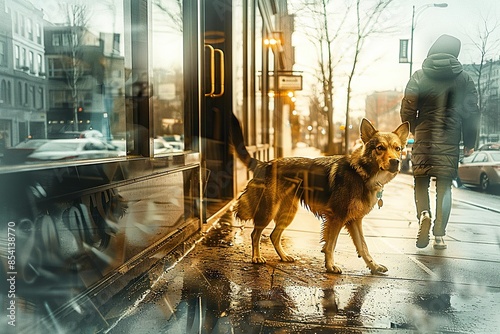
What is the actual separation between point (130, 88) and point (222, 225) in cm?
250

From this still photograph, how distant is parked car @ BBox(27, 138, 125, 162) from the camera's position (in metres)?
3.26

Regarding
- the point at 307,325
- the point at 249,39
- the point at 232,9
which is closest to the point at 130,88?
the point at 307,325

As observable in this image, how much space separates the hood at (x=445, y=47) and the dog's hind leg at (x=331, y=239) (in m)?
1.55

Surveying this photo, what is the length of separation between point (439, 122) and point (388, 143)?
1.84ft

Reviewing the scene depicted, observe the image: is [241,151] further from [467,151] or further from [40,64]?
[40,64]

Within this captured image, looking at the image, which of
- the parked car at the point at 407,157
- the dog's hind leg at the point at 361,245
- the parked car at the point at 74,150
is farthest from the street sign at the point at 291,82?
the parked car at the point at 74,150

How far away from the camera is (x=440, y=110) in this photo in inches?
171

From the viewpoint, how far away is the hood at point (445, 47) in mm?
3836

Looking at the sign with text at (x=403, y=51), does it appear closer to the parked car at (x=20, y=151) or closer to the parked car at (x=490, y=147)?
the parked car at (x=490, y=147)

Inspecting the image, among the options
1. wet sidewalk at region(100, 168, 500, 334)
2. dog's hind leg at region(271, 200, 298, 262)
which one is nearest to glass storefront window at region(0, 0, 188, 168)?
wet sidewalk at region(100, 168, 500, 334)

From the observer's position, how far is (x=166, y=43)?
5.98m

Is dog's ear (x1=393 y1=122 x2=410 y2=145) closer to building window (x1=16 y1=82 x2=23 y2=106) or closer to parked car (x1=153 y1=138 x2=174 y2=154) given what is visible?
parked car (x1=153 y1=138 x2=174 y2=154)

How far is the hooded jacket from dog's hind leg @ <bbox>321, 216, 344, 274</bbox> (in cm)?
80

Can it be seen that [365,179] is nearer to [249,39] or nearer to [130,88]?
[130,88]
